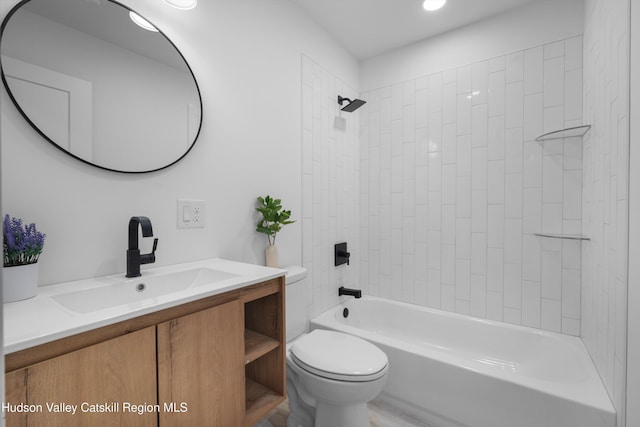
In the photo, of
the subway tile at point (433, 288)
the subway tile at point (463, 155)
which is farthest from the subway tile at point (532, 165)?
the subway tile at point (433, 288)

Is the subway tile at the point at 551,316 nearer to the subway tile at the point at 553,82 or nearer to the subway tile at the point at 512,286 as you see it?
the subway tile at the point at 512,286

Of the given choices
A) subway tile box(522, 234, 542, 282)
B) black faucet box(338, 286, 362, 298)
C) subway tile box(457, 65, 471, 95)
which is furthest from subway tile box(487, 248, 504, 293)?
subway tile box(457, 65, 471, 95)

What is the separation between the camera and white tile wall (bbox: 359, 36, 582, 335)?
6.48ft

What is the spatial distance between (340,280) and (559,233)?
1.53 m

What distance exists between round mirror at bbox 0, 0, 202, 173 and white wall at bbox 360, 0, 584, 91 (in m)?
1.77

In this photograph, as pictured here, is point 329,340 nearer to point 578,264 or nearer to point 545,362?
point 545,362

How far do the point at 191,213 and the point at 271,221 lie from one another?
45 centimetres

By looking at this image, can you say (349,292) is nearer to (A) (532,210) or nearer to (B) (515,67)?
(A) (532,210)

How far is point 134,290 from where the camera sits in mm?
1139

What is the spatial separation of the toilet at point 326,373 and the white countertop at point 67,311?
540mm

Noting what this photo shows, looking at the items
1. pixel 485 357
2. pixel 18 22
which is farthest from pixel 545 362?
pixel 18 22

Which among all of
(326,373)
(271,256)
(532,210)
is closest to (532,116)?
(532,210)

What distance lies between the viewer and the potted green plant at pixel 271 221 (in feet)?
5.67

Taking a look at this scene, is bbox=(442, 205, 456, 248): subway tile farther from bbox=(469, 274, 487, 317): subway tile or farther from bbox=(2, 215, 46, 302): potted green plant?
bbox=(2, 215, 46, 302): potted green plant
